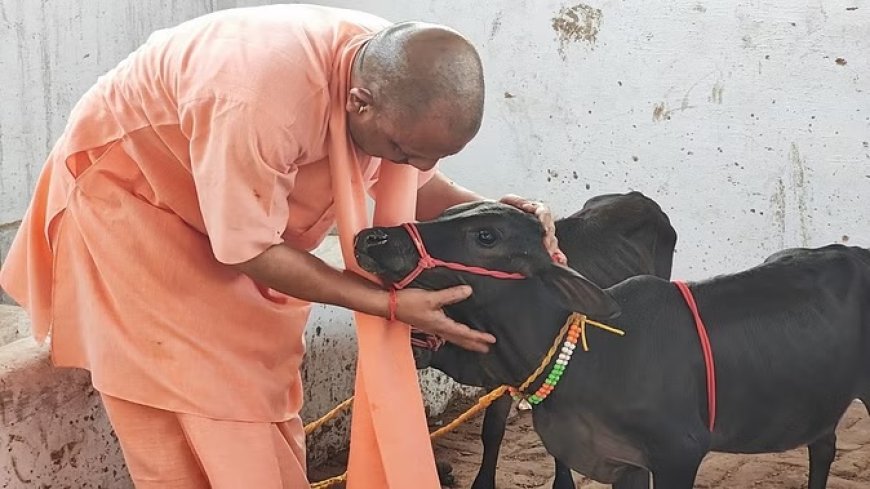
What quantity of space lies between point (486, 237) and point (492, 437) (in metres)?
1.28

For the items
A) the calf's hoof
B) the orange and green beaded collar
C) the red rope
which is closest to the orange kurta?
the orange and green beaded collar

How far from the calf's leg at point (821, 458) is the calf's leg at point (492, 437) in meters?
0.94

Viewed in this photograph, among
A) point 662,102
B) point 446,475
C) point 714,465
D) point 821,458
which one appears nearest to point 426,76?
point 821,458

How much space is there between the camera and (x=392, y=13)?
552cm

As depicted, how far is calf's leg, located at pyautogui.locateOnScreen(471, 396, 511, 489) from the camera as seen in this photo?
3639 mm

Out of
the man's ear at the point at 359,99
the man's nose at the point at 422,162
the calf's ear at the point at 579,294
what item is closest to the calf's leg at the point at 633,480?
the calf's ear at the point at 579,294

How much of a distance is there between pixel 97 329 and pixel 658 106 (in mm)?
2967

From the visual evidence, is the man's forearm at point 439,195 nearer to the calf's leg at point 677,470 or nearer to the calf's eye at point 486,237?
the calf's eye at point 486,237

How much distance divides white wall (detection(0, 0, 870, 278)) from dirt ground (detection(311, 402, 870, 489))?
0.92 m

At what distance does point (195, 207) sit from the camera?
2.47 m

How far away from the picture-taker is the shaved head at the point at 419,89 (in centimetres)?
212

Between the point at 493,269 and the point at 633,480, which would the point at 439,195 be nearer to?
the point at 493,269

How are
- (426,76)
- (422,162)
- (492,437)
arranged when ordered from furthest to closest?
(492,437) < (422,162) < (426,76)

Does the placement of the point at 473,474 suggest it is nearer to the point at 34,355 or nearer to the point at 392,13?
the point at 34,355
